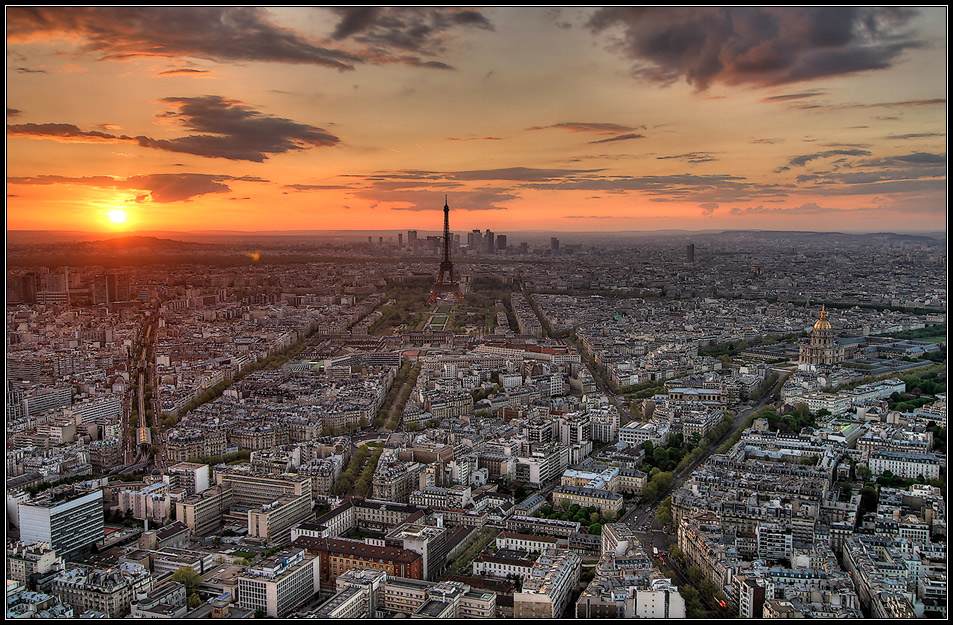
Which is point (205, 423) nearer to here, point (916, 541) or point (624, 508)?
point (624, 508)

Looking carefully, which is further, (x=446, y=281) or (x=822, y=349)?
(x=446, y=281)

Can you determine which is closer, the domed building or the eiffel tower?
the domed building

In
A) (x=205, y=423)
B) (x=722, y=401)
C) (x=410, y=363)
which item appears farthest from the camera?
(x=410, y=363)

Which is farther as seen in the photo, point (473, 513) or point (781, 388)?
point (781, 388)

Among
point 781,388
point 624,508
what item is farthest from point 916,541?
point 781,388

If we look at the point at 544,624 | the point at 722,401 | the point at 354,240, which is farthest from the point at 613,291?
the point at 544,624

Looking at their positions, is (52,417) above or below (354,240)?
below

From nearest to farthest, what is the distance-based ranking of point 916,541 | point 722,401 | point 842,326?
point 916,541 → point 722,401 → point 842,326

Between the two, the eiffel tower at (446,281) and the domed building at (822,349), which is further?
the eiffel tower at (446,281)
